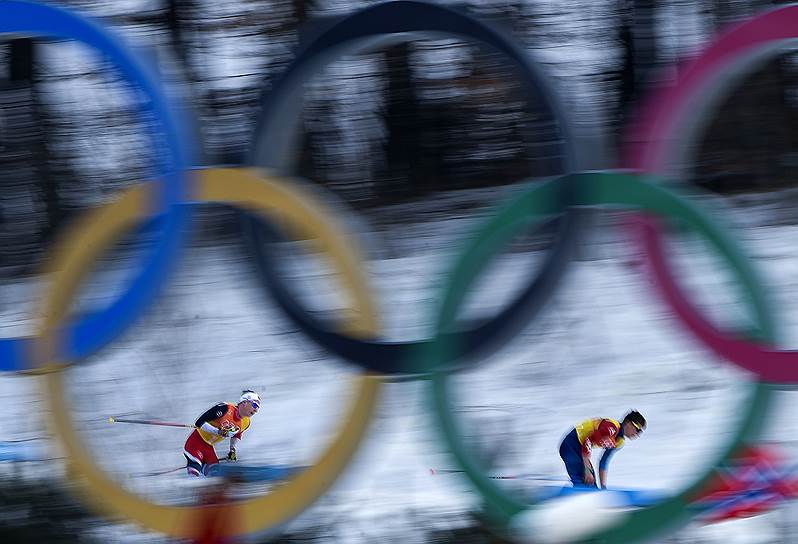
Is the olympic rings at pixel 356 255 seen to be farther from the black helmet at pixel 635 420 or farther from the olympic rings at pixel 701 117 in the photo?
the black helmet at pixel 635 420

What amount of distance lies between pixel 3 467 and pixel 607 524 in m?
2.01

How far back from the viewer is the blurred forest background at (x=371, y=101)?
5309 mm

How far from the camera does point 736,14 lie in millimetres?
5363

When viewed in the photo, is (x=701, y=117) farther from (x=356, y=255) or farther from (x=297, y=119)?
(x=297, y=119)

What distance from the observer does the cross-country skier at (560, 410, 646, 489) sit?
3.07 m

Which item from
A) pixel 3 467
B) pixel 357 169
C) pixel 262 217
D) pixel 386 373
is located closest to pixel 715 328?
pixel 386 373

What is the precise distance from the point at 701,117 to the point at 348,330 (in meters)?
1.16

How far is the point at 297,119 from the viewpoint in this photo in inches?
125

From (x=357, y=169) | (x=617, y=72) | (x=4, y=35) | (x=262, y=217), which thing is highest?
(x=617, y=72)

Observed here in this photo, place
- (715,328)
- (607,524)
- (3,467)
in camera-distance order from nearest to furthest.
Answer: (607,524) → (715,328) → (3,467)

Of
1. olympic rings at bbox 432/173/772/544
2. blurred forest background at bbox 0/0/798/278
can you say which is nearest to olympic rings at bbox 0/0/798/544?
olympic rings at bbox 432/173/772/544

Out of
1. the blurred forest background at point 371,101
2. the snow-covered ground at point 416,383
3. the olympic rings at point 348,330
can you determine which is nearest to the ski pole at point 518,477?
the snow-covered ground at point 416,383

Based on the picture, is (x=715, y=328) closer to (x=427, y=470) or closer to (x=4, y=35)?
(x=427, y=470)

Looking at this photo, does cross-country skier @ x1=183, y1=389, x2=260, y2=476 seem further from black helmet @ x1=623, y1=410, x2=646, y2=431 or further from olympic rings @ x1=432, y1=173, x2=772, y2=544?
black helmet @ x1=623, y1=410, x2=646, y2=431
